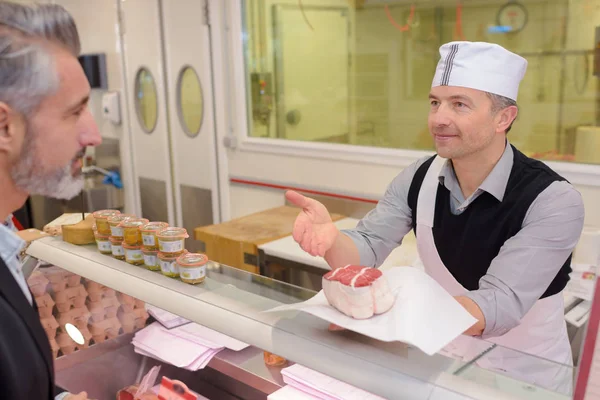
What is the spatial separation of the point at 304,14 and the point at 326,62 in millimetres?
369

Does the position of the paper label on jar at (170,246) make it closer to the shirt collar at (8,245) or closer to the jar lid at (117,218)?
the jar lid at (117,218)

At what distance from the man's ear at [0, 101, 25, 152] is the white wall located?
411 cm

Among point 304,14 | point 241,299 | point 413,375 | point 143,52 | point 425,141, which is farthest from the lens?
point 143,52

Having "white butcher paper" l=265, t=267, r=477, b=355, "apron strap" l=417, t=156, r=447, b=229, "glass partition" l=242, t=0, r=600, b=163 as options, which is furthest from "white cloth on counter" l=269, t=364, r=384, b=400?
"glass partition" l=242, t=0, r=600, b=163

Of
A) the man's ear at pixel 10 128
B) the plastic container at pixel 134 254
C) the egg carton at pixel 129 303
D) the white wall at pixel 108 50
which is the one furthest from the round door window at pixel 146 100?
the man's ear at pixel 10 128

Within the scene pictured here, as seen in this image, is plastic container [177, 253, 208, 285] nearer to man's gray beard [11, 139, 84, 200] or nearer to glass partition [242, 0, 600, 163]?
man's gray beard [11, 139, 84, 200]

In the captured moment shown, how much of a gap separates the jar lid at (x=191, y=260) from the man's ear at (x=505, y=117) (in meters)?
0.88

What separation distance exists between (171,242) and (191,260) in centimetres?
7

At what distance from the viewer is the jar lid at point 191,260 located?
134 centimetres

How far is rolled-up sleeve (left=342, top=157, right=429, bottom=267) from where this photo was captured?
5.92 feet

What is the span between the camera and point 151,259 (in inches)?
56.5

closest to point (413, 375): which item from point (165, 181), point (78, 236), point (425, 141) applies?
point (78, 236)

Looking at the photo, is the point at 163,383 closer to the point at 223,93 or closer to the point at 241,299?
the point at 241,299

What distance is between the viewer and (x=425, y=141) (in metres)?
3.78
